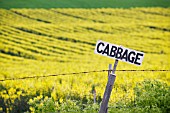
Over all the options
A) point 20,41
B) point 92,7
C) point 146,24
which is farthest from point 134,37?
point 20,41

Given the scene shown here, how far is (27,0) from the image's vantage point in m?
33.1

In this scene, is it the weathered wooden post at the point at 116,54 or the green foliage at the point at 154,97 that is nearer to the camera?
the weathered wooden post at the point at 116,54

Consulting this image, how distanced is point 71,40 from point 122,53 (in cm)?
2284

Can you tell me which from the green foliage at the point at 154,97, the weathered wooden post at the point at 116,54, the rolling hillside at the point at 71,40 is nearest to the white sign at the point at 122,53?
the weathered wooden post at the point at 116,54

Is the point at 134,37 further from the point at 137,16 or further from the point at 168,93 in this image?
the point at 168,93

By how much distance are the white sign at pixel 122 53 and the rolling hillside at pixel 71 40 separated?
817cm

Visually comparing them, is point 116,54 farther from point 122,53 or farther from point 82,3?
point 82,3

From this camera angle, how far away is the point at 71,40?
28266mm

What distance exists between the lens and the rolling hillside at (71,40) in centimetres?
1859

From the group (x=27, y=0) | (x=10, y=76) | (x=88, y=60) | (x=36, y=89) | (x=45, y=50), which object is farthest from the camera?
(x=27, y=0)

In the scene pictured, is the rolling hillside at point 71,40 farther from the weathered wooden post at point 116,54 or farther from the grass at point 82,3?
the weathered wooden post at point 116,54

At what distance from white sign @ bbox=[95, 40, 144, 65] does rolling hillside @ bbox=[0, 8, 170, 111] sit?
817 cm

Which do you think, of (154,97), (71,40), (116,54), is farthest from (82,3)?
(116,54)

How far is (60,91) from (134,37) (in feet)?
58.5
